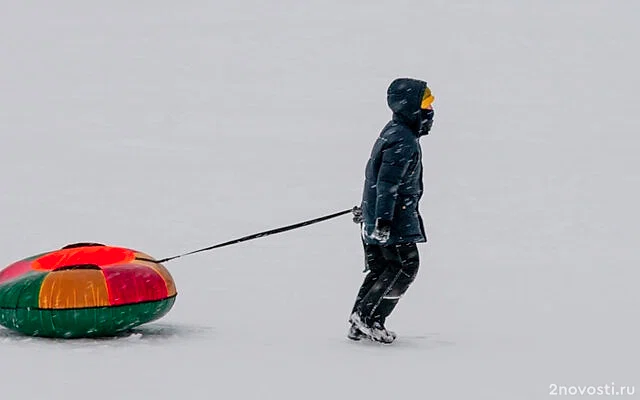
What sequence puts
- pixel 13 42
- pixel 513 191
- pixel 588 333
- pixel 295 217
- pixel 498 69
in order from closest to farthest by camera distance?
1. pixel 588 333
2. pixel 295 217
3. pixel 513 191
4. pixel 498 69
5. pixel 13 42

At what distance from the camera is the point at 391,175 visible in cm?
680

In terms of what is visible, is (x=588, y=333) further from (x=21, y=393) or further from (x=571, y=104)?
(x=571, y=104)

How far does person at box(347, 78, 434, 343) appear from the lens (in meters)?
6.83

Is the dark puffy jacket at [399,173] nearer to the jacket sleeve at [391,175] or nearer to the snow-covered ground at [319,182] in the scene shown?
the jacket sleeve at [391,175]

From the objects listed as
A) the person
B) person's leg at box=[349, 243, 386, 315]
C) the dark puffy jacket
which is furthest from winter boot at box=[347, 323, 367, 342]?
the dark puffy jacket

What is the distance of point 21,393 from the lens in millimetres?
5383

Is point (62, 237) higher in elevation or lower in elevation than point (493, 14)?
lower

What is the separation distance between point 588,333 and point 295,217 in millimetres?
7944

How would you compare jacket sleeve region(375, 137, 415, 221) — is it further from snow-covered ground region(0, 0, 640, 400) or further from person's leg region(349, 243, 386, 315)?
snow-covered ground region(0, 0, 640, 400)

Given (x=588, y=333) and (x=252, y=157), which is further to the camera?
(x=252, y=157)

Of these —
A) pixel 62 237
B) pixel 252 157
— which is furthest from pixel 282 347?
pixel 252 157

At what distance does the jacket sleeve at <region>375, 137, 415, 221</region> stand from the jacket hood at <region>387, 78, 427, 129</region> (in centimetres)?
18

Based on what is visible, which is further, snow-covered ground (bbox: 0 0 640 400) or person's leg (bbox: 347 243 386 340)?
person's leg (bbox: 347 243 386 340)

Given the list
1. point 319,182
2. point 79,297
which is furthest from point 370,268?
point 319,182
